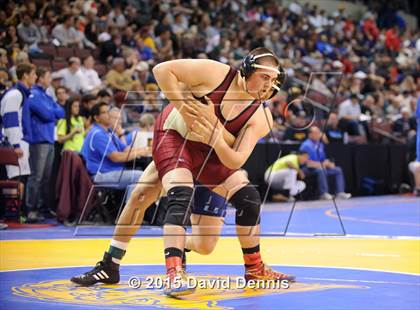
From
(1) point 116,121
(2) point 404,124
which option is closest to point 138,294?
(1) point 116,121

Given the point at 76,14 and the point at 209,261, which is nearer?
the point at 209,261

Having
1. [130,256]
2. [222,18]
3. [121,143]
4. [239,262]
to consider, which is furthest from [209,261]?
[222,18]

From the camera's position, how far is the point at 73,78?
1270cm

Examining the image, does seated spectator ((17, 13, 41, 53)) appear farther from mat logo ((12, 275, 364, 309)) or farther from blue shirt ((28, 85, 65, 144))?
mat logo ((12, 275, 364, 309))

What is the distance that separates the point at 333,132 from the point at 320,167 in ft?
7.12

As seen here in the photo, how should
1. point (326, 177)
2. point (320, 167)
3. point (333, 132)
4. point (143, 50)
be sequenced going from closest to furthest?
point (320, 167), point (326, 177), point (143, 50), point (333, 132)

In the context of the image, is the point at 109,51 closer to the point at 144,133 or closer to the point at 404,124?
the point at 144,133

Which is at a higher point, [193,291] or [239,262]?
[193,291]

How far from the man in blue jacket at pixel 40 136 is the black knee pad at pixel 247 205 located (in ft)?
16.6

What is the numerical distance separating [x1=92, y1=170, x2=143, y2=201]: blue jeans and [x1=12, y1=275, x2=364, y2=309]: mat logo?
4.38 metres

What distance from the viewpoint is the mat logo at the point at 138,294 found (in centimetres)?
439

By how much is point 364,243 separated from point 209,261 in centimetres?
204

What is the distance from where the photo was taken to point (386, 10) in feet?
94.7

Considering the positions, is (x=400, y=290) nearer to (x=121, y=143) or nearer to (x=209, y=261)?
(x=209, y=261)
